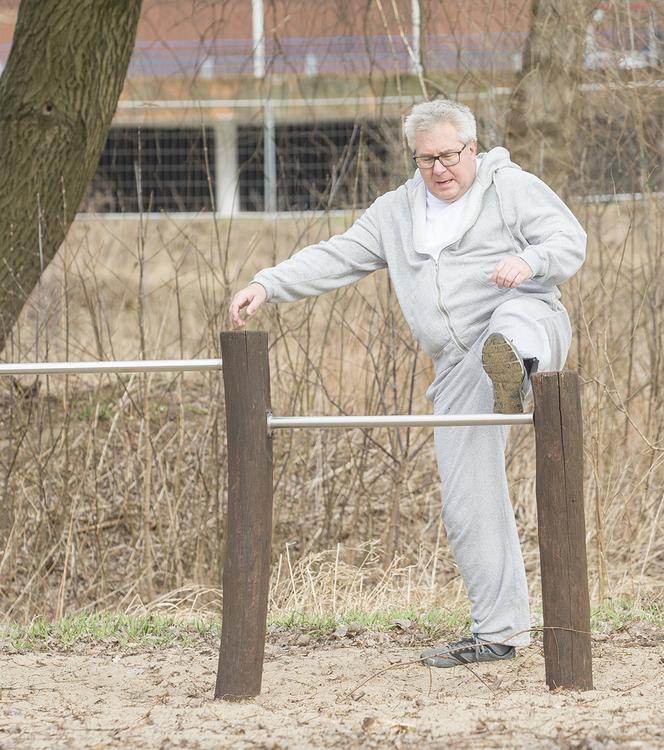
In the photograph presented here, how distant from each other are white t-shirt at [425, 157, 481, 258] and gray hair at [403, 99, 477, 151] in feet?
0.47

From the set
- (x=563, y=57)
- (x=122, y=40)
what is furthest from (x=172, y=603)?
(x=563, y=57)

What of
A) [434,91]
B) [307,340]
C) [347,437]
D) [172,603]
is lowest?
[172,603]

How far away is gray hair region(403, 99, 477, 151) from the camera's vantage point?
3801 mm

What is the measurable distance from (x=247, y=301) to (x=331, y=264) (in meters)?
0.36

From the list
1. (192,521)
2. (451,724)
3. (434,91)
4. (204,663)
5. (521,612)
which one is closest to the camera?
(451,724)

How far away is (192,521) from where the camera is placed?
21.5 feet

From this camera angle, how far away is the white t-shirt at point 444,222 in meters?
3.85

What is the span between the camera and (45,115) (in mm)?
6156

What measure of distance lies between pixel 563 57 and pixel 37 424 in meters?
3.62

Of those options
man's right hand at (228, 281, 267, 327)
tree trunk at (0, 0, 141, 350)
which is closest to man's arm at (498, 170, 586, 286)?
man's right hand at (228, 281, 267, 327)

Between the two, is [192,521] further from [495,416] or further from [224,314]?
[495,416]

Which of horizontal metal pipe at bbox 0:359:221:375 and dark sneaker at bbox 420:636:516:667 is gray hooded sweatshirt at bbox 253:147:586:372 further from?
dark sneaker at bbox 420:636:516:667

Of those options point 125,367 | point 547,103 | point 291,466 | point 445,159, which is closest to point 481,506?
point 445,159

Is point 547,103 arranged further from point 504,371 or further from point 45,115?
point 504,371
